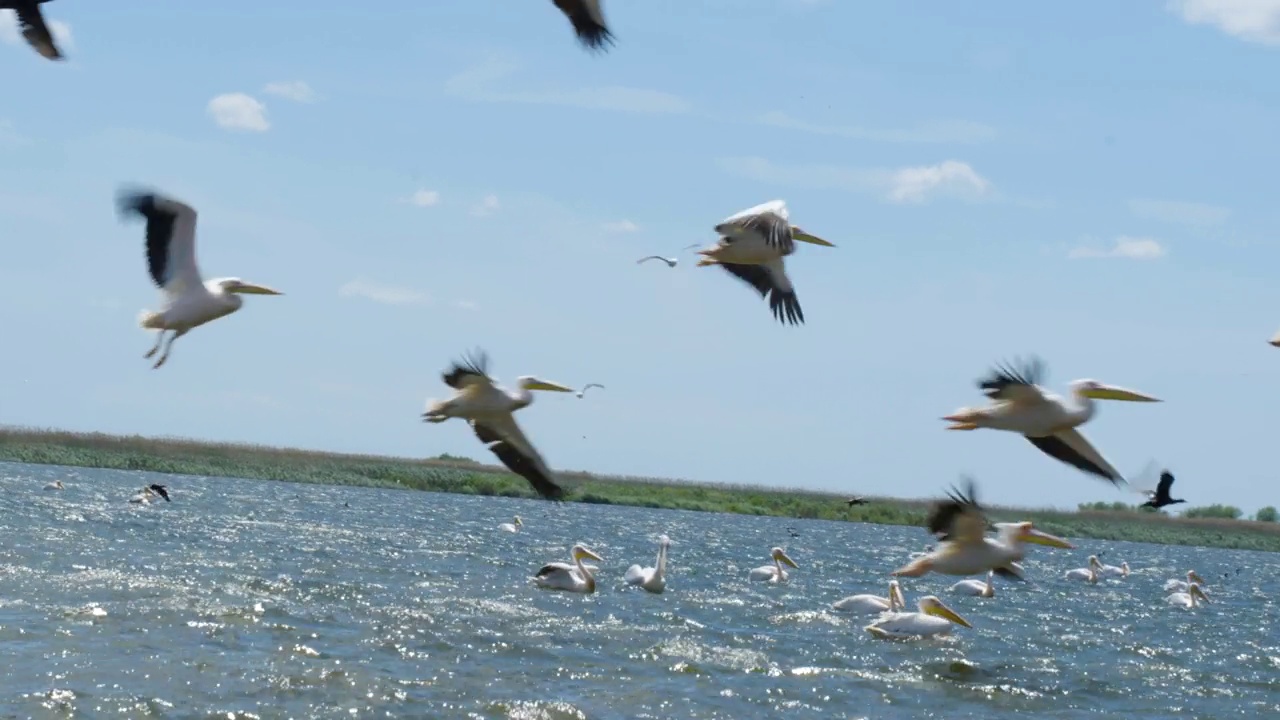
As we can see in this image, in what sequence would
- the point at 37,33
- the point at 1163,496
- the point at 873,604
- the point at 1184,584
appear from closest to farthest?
the point at 37,33 → the point at 1163,496 → the point at 873,604 → the point at 1184,584

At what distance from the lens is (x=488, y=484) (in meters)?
52.0

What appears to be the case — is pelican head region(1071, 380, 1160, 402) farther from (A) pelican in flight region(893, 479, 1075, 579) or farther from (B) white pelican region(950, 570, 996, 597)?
(B) white pelican region(950, 570, 996, 597)

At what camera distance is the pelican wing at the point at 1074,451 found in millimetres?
8266

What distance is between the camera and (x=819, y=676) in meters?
14.4

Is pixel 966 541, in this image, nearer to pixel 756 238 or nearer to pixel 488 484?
pixel 756 238

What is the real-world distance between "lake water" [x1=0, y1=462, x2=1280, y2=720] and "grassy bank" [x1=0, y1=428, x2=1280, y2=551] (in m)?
19.7

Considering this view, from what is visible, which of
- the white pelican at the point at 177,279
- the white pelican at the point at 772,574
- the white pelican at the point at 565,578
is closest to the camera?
the white pelican at the point at 177,279

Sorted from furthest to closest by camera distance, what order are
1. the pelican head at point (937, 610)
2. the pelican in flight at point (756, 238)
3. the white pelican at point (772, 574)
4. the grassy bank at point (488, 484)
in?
the grassy bank at point (488, 484), the white pelican at point (772, 574), the pelican head at point (937, 610), the pelican in flight at point (756, 238)

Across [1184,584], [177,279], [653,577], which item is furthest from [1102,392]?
[1184,584]

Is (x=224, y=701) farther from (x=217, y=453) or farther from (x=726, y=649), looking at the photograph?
(x=217, y=453)

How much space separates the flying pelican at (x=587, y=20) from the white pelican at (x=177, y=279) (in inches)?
106

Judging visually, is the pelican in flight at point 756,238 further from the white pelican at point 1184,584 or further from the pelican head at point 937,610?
the white pelican at point 1184,584

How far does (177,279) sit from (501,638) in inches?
280

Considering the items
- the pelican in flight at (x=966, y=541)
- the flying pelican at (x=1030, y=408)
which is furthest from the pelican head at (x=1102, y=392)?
the pelican in flight at (x=966, y=541)
